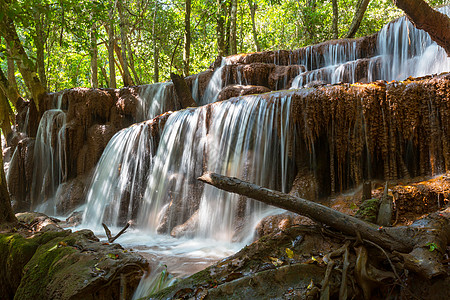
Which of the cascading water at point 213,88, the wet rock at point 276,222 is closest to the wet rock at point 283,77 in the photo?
the cascading water at point 213,88

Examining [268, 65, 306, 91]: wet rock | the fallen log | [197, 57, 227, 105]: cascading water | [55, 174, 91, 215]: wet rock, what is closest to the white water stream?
[268, 65, 306, 91]: wet rock

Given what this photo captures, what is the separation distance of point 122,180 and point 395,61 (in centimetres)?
855

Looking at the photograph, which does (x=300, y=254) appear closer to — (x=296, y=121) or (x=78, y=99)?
(x=296, y=121)

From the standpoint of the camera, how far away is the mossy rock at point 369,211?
3342 millimetres

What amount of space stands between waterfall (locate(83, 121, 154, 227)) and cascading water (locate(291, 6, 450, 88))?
4958 mm

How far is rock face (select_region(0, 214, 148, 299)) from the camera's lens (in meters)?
3.19

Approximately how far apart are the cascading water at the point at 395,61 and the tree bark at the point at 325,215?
6.73 m

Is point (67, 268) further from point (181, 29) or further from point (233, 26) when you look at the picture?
point (181, 29)

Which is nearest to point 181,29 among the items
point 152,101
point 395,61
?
point 152,101

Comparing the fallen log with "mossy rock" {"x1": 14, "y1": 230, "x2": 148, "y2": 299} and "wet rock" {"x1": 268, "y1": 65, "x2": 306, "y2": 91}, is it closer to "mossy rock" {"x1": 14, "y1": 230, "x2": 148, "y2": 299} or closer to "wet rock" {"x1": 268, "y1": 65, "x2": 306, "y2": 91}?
"mossy rock" {"x1": 14, "y1": 230, "x2": 148, "y2": 299}

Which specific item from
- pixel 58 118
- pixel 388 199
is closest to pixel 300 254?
pixel 388 199

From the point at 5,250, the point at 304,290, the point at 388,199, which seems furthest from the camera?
the point at 5,250

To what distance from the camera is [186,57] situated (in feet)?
50.3

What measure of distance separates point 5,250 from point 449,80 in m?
7.08
